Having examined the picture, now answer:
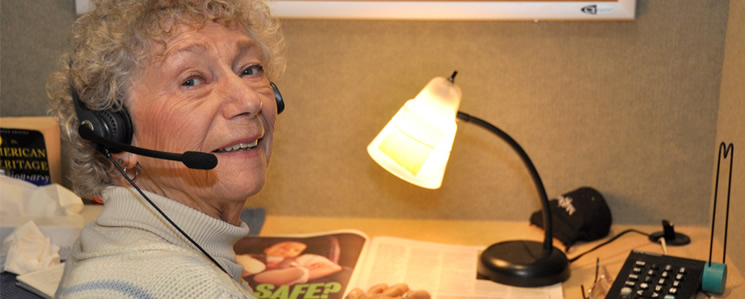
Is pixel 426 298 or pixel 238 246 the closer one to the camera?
pixel 426 298

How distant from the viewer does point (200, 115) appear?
996 millimetres

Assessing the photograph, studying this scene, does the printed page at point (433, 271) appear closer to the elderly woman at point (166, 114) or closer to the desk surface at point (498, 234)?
the desk surface at point (498, 234)

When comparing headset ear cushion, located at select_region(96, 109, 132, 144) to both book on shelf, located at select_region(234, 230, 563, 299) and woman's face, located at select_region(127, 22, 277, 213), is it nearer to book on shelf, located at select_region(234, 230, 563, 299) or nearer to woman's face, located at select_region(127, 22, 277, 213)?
woman's face, located at select_region(127, 22, 277, 213)

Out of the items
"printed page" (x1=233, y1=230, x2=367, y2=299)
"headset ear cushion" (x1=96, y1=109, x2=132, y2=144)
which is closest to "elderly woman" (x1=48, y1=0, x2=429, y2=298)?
"headset ear cushion" (x1=96, y1=109, x2=132, y2=144)

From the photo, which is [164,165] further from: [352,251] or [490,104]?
[490,104]

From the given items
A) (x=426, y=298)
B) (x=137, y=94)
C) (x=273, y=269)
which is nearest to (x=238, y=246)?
(x=273, y=269)

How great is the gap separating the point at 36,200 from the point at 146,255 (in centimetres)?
68

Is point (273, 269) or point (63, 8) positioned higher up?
point (63, 8)

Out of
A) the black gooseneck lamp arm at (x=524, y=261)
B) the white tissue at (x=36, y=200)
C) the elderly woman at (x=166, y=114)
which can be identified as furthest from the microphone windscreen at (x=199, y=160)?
the white tissue at (x=36, y=200)

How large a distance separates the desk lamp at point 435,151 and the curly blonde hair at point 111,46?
334 mm

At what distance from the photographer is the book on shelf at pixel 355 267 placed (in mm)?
1286

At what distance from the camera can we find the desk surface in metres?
1.38

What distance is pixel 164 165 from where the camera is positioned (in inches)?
40.4

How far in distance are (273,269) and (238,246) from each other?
127mm
